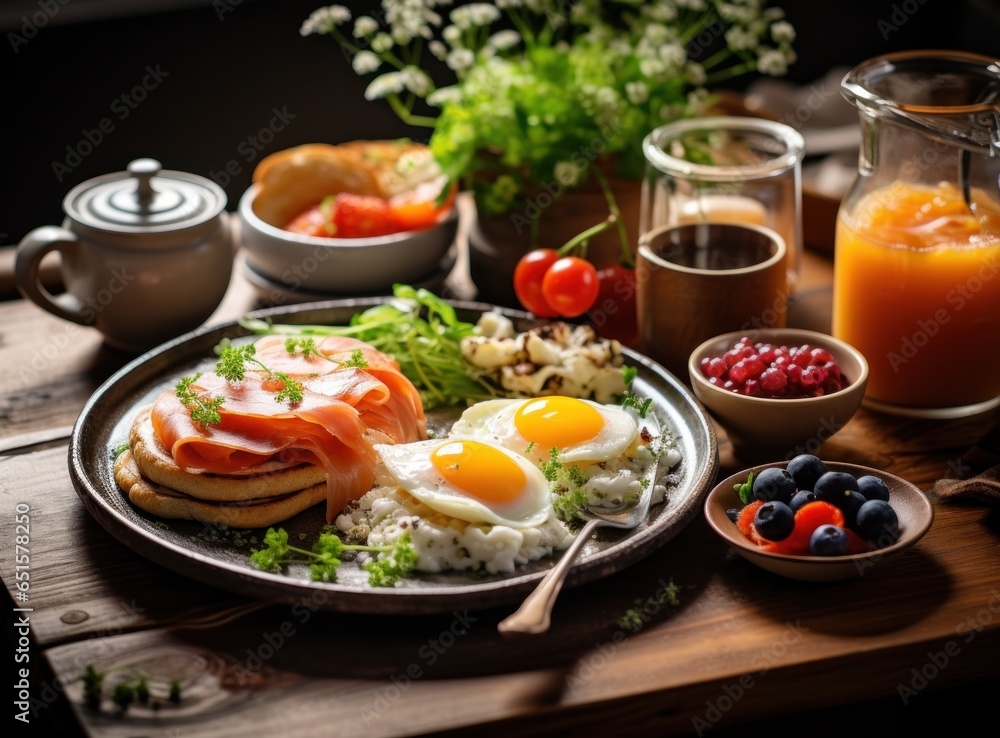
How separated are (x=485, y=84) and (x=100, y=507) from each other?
1.62m

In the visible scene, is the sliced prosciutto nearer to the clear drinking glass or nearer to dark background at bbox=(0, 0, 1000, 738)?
the clear drinking glass

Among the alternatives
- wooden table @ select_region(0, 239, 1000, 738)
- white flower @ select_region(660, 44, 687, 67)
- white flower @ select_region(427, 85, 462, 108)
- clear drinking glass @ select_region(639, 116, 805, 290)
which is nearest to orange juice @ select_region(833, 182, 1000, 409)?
clear drinking glass @ select_region(639, 116, 805, 290)

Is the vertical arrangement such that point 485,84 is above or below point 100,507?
above

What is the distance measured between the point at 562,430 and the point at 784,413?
0.48 m

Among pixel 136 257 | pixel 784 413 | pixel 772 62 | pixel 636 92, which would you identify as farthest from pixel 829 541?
pixel 136 257

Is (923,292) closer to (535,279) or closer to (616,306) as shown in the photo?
(616,306)

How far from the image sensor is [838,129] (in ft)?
14.5

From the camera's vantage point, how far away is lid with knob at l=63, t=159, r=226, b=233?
112 inches

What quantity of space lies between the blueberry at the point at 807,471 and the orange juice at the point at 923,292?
1.98ft

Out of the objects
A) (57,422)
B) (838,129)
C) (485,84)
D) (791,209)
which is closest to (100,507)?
(57,422)

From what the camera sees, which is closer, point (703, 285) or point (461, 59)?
point (703, 285)

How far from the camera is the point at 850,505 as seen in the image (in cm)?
202

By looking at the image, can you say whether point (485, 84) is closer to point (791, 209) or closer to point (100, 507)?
point (791, 209)

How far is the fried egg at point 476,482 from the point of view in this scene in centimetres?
204
